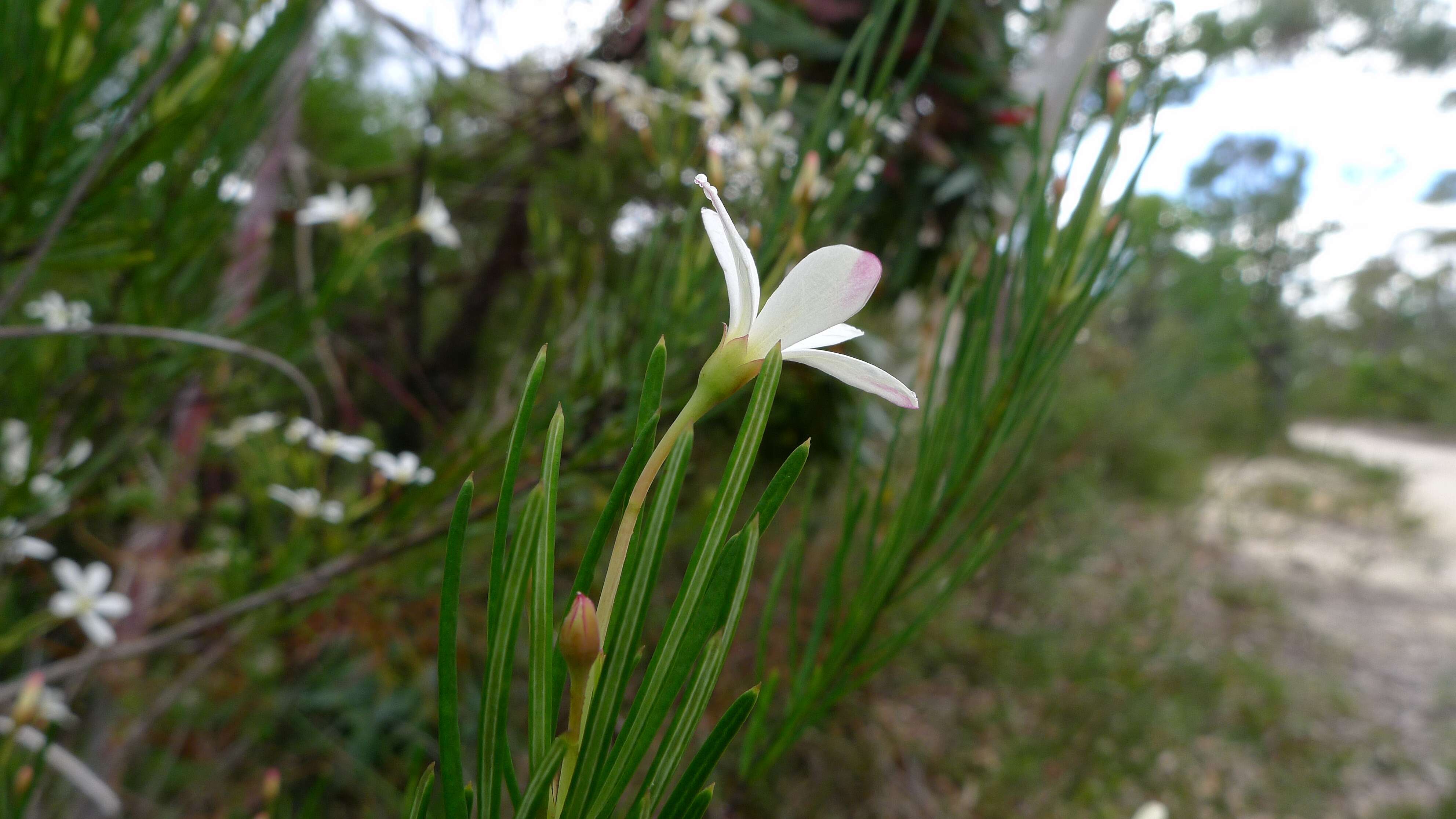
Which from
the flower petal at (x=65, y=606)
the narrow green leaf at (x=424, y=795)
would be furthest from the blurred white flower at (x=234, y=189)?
the narrow green leaf at (x=424, y=795)

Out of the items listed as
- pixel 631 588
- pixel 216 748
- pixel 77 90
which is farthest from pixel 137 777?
pixel 631 588

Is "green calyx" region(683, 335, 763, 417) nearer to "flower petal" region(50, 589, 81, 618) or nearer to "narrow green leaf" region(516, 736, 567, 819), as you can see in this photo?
"narrow green leaf" region(516, 736, 567, 819)

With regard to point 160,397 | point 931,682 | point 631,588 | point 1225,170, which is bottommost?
point 931,682

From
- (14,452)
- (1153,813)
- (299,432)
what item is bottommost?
(14,452)

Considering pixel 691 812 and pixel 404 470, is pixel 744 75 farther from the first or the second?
pixel 691 812

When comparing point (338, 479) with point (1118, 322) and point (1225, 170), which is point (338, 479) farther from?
point (1225, 170)

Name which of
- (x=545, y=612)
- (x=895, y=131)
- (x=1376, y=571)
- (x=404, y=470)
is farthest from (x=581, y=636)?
(x=1376, y=571)

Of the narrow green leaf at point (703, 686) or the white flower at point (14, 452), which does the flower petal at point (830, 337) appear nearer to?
the narrow green leaf at point (703, 686)
